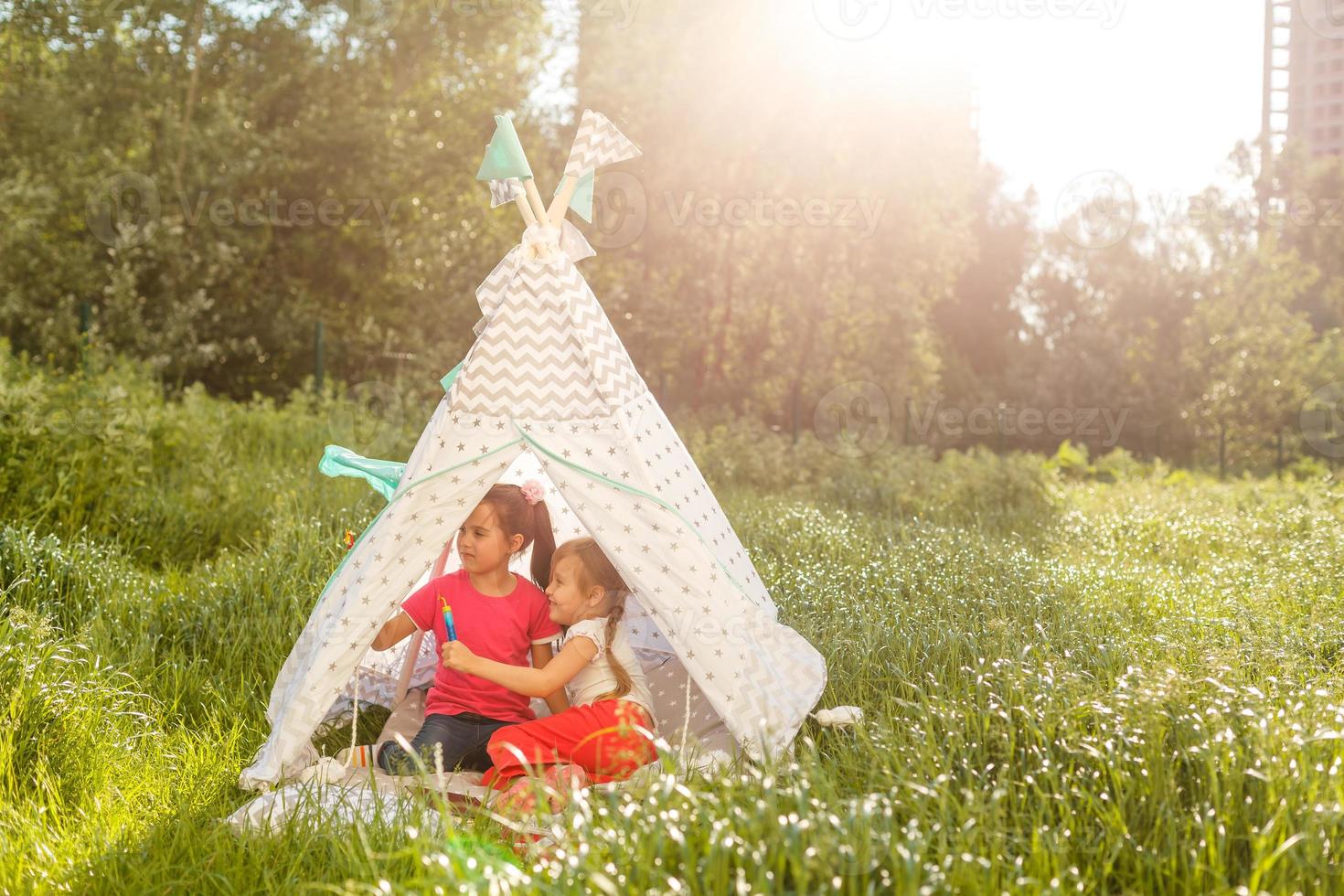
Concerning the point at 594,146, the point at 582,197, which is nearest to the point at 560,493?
the point at 582,197

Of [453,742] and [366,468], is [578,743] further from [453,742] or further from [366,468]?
[366,468]

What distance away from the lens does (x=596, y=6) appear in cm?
1391

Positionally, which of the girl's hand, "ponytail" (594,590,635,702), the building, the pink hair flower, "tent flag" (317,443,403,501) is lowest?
"ponytail" (594,590,635,702)

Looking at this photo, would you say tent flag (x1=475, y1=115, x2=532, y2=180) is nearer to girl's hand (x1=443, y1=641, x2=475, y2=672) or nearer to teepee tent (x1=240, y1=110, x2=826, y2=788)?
teepee tent (x1=240, y1=110, x2=826, y2=788)

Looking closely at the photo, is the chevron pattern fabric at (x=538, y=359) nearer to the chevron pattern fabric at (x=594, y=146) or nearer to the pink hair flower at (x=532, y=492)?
the chevron pattern fabric at (x=594, y=146)

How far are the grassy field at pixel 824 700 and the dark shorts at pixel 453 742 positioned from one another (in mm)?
485

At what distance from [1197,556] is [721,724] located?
4083 millimetres

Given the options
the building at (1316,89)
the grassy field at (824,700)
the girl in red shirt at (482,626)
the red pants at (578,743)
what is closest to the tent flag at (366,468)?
the girl in red shirt at (482,626)

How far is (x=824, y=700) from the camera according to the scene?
3.73 meters

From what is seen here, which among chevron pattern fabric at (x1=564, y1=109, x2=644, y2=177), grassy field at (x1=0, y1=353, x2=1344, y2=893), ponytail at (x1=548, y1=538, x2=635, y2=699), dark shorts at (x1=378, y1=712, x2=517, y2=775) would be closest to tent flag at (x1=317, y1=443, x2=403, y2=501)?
ponytail at (x1=548, y1=538, x2=635, y2=699)

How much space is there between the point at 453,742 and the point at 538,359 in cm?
130

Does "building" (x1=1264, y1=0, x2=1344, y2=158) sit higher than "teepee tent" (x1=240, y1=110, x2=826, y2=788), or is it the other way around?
"building" (x1=1264, y1=0, x2=1344, y2=158)

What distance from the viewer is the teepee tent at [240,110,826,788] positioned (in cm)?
346

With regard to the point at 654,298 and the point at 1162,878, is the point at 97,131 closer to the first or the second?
the point at 654,298
